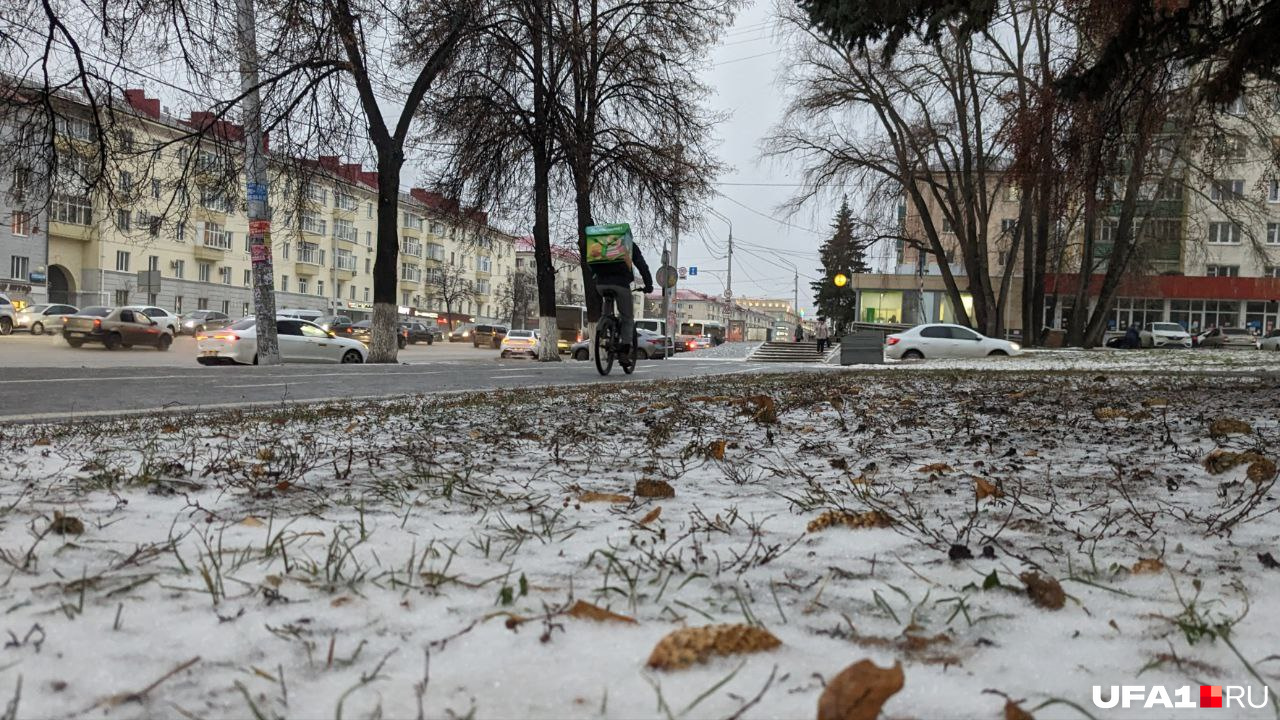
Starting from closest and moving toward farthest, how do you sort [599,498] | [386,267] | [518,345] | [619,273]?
[599,498]
[619,273]
[386,267]
[518,345]

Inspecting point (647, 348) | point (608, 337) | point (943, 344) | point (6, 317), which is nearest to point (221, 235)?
point (6, 317)

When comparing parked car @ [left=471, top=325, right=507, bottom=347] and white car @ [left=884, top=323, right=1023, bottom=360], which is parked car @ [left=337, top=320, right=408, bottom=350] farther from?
white car @ [left=884, top=323, right=1023, bottom=360]

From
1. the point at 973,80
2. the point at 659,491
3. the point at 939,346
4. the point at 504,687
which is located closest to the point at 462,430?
the point at 659,491

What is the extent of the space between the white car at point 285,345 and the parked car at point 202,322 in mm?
24843

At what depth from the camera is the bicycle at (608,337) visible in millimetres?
12906

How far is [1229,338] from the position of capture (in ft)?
156

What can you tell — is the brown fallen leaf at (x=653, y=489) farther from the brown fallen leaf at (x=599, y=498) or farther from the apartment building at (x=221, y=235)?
the apartment building at (x=221, y=235)

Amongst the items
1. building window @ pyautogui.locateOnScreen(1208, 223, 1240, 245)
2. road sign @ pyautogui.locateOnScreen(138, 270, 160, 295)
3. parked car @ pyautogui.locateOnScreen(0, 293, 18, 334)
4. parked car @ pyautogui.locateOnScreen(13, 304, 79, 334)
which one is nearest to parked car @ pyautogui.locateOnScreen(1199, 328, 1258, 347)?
building window @ pyautogui.locateOnScreen(1208, 223, 1240, 245)

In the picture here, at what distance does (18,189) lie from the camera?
9.07 metres

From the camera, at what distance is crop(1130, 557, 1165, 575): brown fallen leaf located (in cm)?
192

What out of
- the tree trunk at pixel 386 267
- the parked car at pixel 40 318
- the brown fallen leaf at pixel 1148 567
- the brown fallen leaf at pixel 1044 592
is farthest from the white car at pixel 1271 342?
the parked car at pixel 40 318

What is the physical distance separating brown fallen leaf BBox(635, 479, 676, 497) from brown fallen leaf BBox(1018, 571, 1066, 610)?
1227 millimetres

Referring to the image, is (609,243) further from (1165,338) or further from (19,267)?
(19,267)

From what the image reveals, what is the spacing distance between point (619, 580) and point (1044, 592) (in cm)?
91
